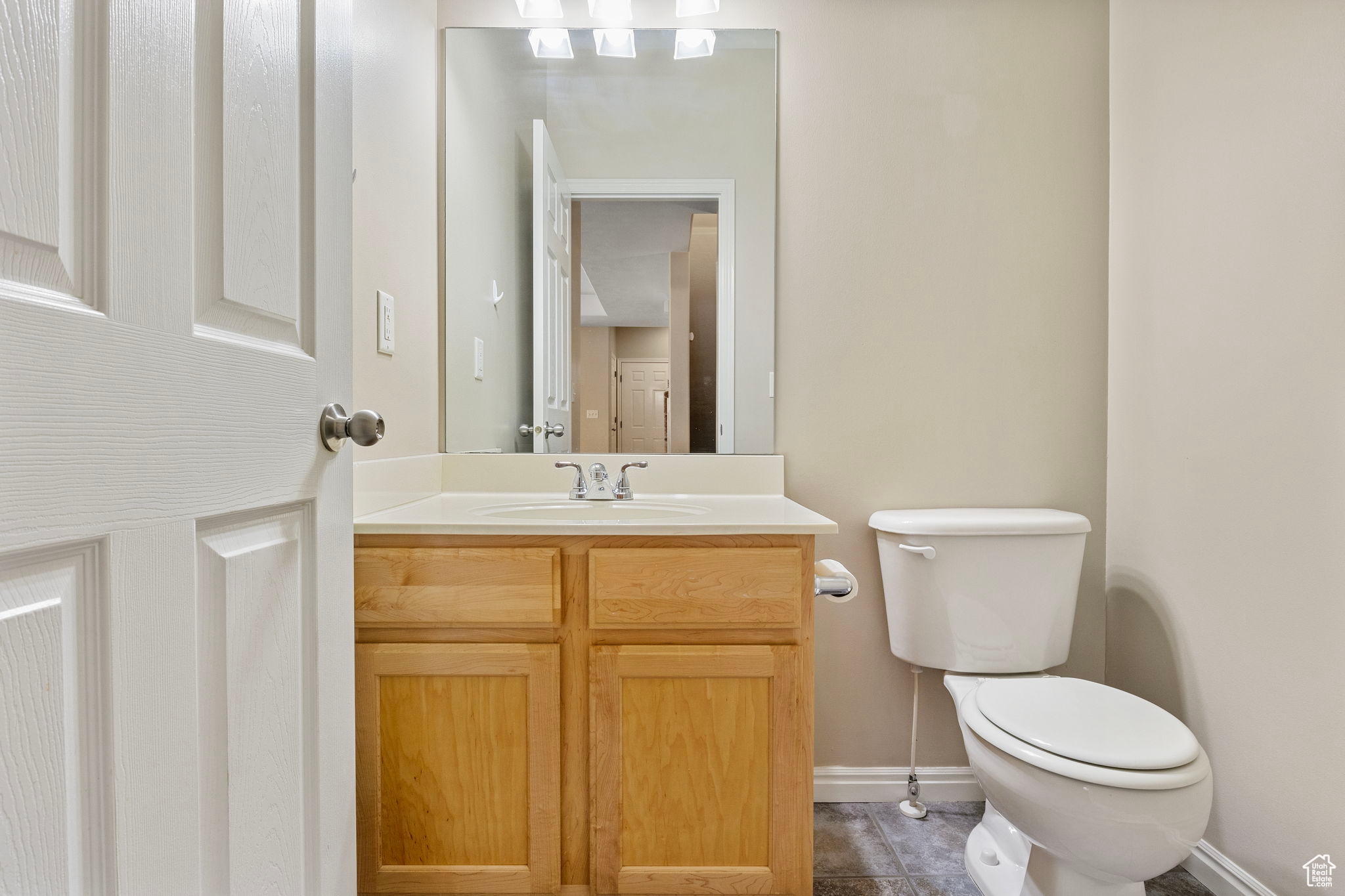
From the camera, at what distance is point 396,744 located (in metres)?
1.08

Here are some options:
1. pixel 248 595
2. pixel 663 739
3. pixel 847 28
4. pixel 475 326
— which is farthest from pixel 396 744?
pixel 847 28

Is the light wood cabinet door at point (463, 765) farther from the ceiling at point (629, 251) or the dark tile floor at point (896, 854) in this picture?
the ceiling at point (629, 251)

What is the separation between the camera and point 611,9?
1594 millimetres

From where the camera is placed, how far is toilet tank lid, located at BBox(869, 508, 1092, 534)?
4.61 ft

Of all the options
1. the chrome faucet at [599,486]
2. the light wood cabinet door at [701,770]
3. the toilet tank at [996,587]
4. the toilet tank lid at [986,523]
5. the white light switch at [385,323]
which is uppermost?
the white light switch at [385,323]

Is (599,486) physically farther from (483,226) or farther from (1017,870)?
(1017,870)

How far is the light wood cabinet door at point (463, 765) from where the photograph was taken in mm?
1081

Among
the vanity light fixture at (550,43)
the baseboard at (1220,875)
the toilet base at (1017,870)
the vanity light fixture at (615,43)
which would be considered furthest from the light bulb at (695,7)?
the baseboard at (1220,875)

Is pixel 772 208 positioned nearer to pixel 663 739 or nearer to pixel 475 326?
pixel 475 326

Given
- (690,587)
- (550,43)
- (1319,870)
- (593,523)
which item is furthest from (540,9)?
(1319,870)

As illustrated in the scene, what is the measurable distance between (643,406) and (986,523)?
2.82ft

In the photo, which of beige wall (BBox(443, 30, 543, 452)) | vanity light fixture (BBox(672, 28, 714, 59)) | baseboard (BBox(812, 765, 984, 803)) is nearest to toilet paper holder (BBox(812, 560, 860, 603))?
baseboard (BBox(812, 765, 984, 803))

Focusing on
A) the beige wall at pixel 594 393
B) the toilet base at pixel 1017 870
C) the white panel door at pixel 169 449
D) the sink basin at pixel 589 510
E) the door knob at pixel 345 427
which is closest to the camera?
the white panel door at pixel 169 449

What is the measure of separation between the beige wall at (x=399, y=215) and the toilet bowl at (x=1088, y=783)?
1.28 metres
